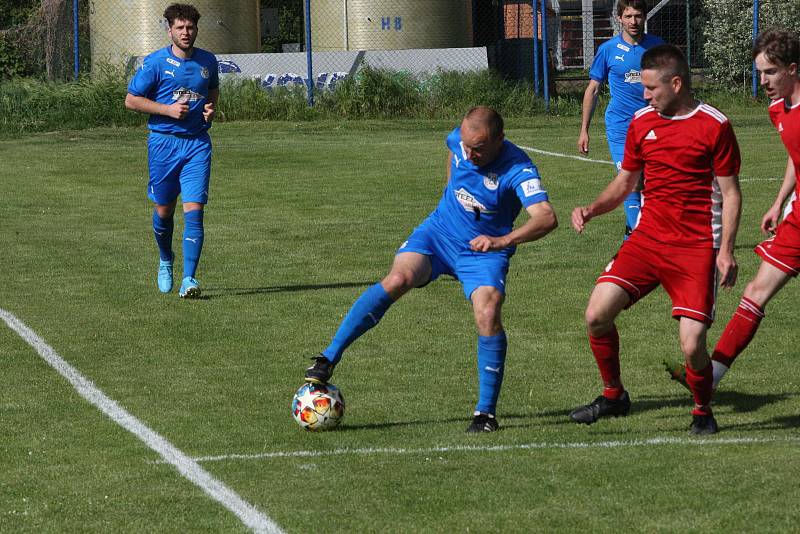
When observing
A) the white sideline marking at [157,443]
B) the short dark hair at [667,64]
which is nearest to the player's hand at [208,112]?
the white sideline marking at [157,443]

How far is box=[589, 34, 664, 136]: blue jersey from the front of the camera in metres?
13.0

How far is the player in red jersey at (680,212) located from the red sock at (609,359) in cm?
12

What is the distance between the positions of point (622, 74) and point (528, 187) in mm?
6238

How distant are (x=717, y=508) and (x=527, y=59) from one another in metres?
26.2

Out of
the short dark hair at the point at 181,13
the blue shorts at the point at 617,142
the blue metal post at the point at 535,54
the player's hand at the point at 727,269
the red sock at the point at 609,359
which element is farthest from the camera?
the blue metal post at the point at 535,54

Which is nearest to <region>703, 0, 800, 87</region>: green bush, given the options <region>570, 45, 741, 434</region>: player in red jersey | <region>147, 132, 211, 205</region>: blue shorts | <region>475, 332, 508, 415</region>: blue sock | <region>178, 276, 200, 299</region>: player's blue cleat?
<region>147, 132, 211, 205</region>: blue shorts

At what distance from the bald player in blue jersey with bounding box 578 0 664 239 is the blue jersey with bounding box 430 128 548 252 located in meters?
5.55

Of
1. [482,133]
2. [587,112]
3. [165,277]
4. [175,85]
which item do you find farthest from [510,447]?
[587,112]

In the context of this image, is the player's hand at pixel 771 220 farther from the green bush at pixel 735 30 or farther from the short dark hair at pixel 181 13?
the green bush at pixel 735 30

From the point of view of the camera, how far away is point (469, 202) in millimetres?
7434

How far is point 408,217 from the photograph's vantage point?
53.4ft

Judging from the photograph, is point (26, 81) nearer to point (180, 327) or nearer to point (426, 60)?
point (426, 60)

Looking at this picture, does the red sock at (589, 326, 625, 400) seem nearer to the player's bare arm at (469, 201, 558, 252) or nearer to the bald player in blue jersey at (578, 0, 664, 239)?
the player's bare arm at (469, 201, 558, 252)

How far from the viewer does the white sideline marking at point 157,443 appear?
579 cm
